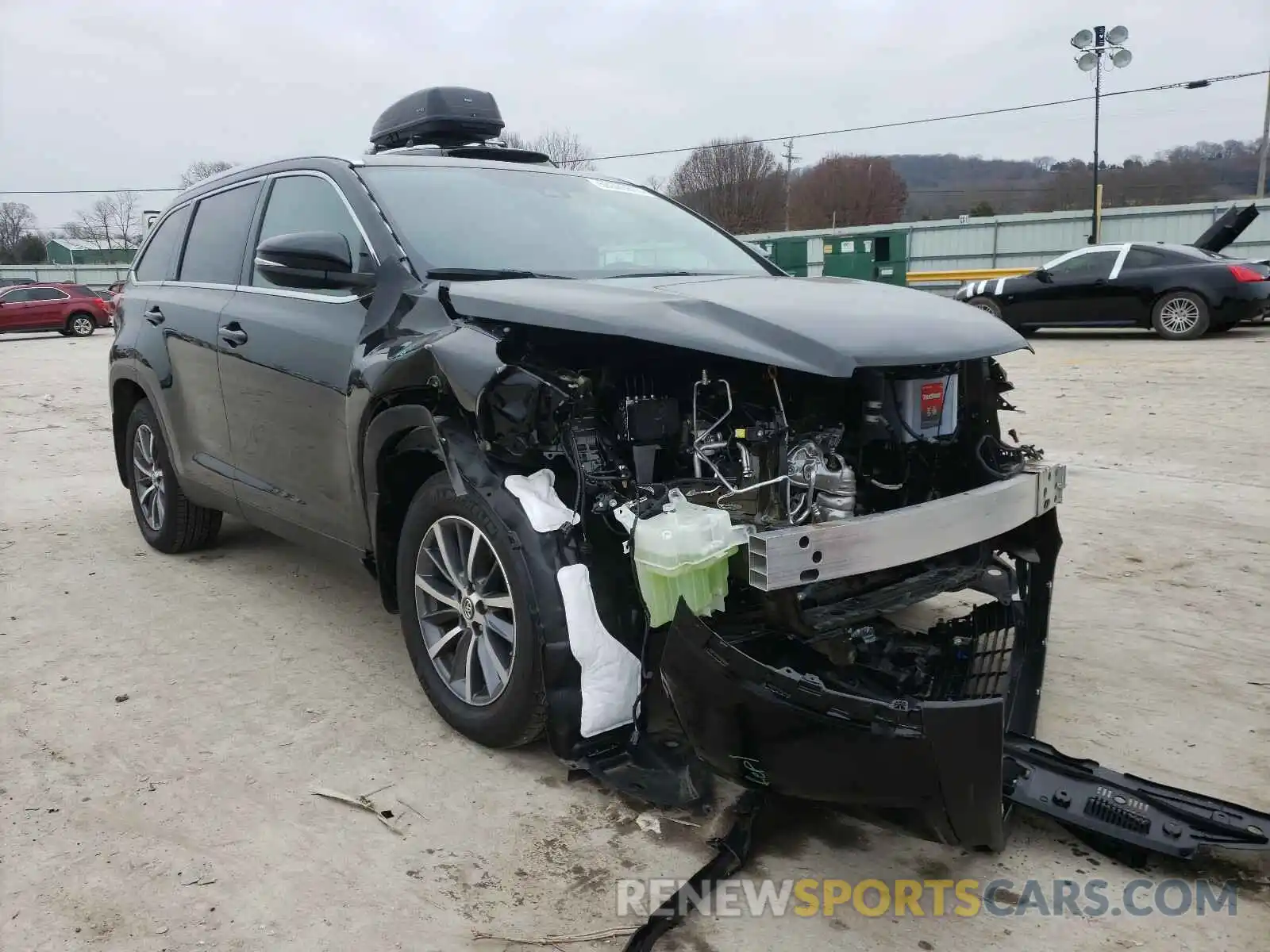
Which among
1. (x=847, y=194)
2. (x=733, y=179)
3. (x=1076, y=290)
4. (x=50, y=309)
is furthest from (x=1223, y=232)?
(x=847, y=194)

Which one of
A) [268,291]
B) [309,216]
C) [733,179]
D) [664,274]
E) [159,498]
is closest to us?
[664,274]

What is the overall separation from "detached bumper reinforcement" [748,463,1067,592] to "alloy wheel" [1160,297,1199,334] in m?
12.1

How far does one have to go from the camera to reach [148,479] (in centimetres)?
527

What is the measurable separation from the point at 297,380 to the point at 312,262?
1.90ft

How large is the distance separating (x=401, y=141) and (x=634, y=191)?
5.07ft

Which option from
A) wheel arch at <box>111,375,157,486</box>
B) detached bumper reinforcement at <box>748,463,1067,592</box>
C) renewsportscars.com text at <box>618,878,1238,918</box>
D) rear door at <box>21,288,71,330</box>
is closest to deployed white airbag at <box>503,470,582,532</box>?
detached bumper reinforcement at <box>748,463,1067,592</box>

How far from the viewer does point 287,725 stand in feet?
10.7

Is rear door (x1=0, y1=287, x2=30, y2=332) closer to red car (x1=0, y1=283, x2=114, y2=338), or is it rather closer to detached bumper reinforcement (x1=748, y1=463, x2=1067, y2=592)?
red car (x1=0, y1=283, x2=114, y2=338)

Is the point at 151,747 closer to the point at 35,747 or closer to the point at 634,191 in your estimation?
the point at 35,747

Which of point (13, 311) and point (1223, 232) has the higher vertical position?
point (1223, 232)

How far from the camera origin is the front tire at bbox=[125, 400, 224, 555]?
501 cm

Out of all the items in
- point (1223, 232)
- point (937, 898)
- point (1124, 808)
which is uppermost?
point (1223, 232)

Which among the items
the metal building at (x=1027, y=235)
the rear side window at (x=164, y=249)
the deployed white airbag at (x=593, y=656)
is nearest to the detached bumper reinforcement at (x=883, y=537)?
the deployed white airbag at (x=593, y=656)

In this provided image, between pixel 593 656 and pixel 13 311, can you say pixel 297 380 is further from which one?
pixel 13 311
